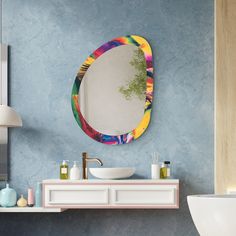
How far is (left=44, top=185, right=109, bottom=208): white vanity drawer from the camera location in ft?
16.1

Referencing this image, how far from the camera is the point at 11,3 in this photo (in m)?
5.47

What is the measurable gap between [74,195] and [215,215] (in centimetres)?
164

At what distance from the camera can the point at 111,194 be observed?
4.92m

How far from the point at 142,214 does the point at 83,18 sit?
69.9 inches

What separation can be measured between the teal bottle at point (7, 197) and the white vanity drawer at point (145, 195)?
2.85 ft

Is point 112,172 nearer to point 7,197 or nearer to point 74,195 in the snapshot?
point 74,195

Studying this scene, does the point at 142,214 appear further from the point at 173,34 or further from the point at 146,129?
the point at 173,34

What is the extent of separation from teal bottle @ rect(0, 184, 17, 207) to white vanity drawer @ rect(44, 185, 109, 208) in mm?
337

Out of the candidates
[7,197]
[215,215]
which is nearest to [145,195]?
[7,197]

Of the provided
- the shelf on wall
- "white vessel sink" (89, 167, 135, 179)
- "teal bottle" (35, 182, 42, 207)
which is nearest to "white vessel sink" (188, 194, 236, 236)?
"white vessel sink" (89, 167, 135, 179)

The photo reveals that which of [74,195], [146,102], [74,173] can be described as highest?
[146,102]

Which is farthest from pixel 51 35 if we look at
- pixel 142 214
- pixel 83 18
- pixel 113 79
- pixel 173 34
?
pixel 142 214

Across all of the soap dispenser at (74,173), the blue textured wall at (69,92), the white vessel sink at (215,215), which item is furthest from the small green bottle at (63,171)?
the white vessel sink at (215,215)

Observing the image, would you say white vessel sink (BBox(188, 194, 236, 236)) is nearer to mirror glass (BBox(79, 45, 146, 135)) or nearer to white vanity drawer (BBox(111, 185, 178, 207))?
white vanity drawer (BBox(111, 185, 178, 207))
